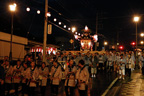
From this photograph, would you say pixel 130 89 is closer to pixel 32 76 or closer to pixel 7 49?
pixel 32 76

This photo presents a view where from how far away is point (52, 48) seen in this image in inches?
1180

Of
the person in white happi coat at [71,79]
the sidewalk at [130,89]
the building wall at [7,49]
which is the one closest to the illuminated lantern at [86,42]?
the building wall at [7,49]

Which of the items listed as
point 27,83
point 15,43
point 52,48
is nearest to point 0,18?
point 15,43

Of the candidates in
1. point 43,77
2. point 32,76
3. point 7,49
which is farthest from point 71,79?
point 7,49

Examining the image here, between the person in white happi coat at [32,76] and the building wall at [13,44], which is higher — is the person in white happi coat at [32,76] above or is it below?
below

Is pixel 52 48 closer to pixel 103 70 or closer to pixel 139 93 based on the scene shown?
pixel 103 70

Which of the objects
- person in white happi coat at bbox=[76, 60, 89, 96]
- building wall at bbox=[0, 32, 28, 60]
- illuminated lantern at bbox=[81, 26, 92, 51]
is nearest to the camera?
person in white happi coat at bbox=[76, 60, 89, 96]

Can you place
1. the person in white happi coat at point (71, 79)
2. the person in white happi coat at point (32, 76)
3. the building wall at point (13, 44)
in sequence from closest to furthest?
the person in white happi coat at point (71, 79)
the person in white happi coat at point (32, 76)
the building wall at point (13, 44)

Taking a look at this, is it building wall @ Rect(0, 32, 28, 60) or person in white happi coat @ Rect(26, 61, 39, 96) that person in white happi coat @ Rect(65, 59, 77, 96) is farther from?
building wall @ Rect(0, 32, 28, 60)

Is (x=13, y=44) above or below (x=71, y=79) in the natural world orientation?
above

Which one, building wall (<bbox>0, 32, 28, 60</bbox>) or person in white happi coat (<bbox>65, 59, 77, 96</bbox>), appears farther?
building wall (<bbox>0, 32, 28, 60</bbox>)

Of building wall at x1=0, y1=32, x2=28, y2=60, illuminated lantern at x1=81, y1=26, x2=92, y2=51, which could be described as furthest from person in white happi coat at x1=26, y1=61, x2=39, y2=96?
illuminated lantern at x1=81, y1=26, x2=92, y2=51

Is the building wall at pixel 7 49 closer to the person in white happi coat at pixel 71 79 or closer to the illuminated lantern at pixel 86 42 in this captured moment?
the illuminated lantern at pixel 86 42

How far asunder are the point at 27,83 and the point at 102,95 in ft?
12.3
